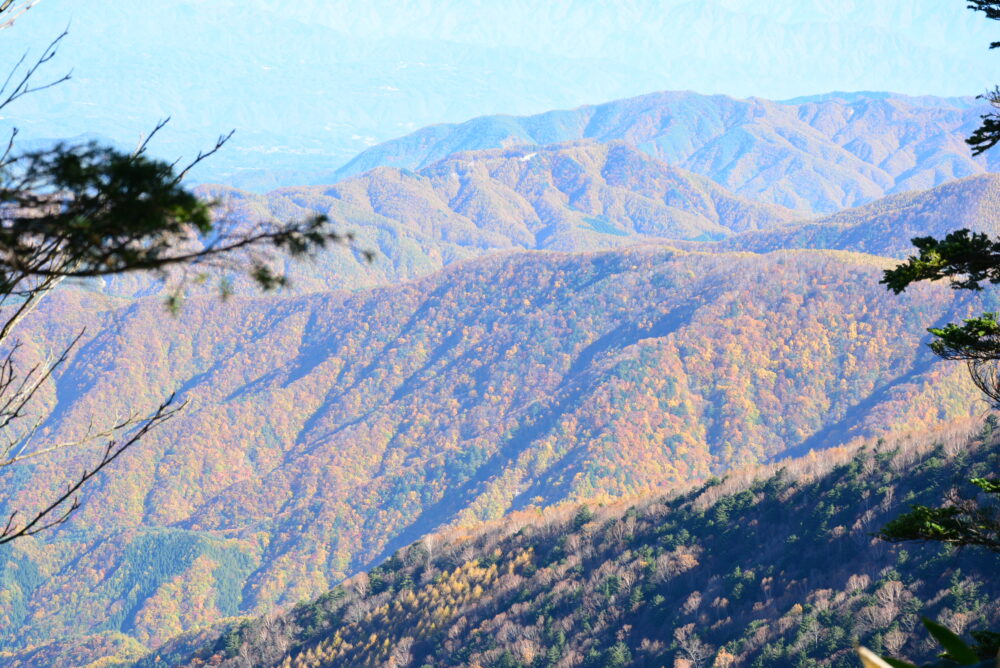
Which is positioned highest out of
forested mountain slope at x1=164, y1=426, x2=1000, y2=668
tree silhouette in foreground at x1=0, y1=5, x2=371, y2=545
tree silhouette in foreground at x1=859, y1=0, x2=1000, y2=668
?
tree silhouette in foreground at x1=0, y1=5, x2=371, y2=545

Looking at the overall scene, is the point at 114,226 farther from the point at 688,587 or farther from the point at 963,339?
the point at 688,587

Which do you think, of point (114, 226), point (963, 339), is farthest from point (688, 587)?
point (114, 226)

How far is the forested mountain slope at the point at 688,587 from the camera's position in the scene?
64688 mm

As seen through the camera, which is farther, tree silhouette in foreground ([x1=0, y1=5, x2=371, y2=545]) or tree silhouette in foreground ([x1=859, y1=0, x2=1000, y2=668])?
tree silhouette in foreground ([x1=859, y1=0, x2=1000, y2=668])

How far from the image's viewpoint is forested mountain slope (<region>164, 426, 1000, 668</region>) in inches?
2547

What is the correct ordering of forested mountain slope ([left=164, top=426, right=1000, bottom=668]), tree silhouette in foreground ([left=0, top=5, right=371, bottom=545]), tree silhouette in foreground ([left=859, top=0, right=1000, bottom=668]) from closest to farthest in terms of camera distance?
tree silhouette in foreground ([left=0, top=5, right=371, bottom=545]) → tree silhouette in foreground ([left=859, top=0, right=1000, bottom=668]) → forested mountain slope ([left=164, top=426, right=1000, bottom=668])

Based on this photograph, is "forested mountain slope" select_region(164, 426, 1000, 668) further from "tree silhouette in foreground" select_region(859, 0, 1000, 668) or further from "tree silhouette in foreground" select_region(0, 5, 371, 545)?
"tree silhouette in foreground" select_region(0, 5, 371, 545)

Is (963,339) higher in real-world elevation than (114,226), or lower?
lower

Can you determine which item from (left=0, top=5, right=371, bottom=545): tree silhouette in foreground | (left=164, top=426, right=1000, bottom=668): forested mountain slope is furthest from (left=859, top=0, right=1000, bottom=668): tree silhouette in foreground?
(left=164, top=426, right=1000, bottom=668): forested mountain slope

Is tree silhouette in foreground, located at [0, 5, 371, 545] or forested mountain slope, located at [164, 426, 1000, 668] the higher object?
tree silhouette in foreground, located at [0, 5, 371, 545]

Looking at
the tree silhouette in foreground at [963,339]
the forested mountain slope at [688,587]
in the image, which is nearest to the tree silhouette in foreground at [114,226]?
the tree silhouette in foreground at [963,339]

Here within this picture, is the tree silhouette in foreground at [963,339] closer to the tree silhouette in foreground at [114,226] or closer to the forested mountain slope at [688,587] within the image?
the tree silhouette in foreground at [114,226]

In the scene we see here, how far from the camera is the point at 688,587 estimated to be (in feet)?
290

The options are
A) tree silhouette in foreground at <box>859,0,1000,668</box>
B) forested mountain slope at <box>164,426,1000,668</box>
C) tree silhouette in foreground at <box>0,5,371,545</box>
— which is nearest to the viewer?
tree silhouette in foreground at <box>0,5,371,545</box>
